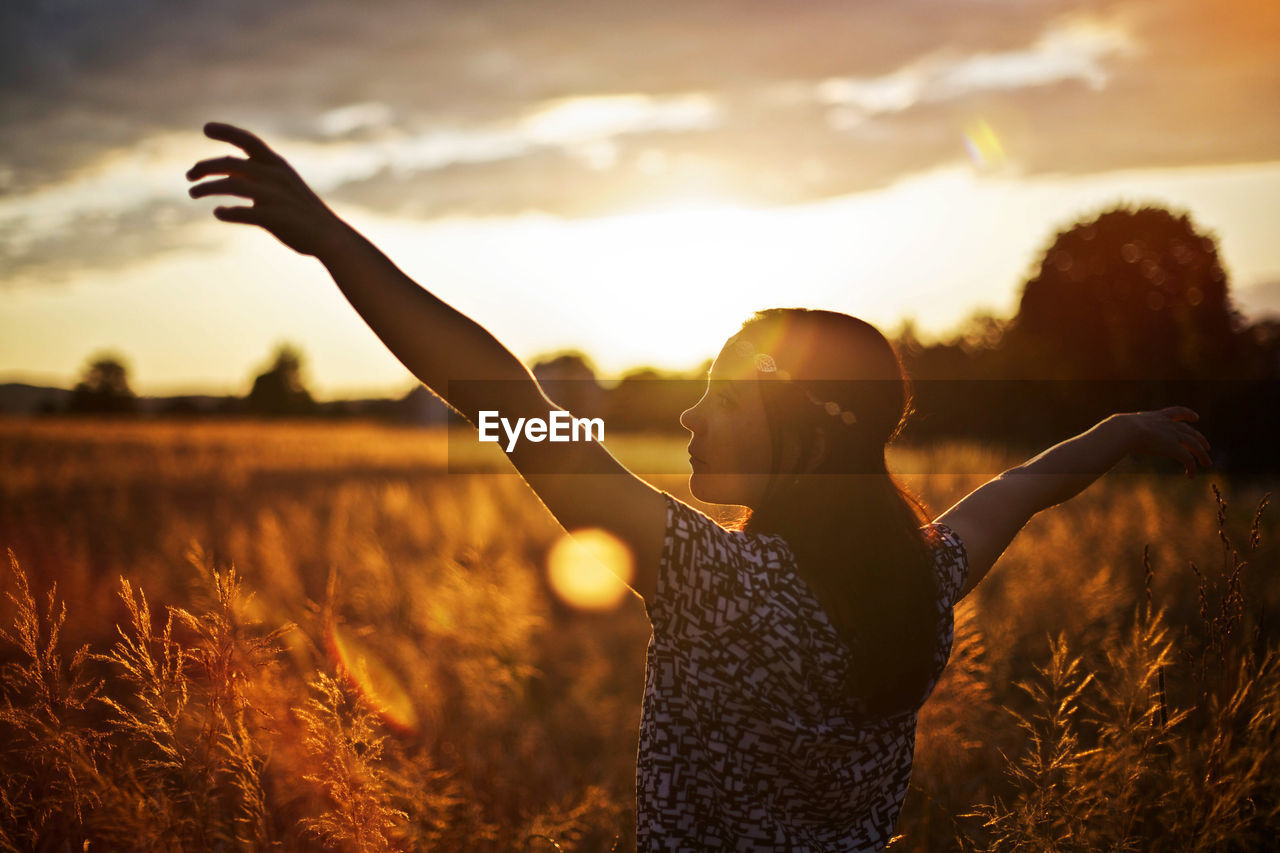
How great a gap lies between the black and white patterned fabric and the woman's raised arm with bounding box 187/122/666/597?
176mm

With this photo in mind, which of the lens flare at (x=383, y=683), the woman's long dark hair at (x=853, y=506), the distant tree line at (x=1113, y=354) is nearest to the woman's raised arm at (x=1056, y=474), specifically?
the woman's long dark hair at (x=853, y=506)

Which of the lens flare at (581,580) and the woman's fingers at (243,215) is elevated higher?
the woman's fingers at (243,215)

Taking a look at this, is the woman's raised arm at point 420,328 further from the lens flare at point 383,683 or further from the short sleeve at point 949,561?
the lens flare at point 383,683

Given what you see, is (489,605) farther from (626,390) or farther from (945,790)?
(626,390)

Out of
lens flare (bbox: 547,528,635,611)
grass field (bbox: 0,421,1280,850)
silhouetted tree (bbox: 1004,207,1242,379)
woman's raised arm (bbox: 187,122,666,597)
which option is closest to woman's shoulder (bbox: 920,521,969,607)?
grass field (bbox: 0,421,1280,850)

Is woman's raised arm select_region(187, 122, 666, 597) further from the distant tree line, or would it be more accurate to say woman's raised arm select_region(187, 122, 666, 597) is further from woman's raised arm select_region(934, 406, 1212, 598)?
the distant tree line

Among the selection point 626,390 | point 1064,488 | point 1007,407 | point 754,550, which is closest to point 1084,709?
point 1064,488

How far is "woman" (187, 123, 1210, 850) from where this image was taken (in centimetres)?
105

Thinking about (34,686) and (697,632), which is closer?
(697,632)

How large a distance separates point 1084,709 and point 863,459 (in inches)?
167

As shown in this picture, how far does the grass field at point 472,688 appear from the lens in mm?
1759

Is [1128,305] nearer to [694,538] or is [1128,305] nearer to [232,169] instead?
[694,538]

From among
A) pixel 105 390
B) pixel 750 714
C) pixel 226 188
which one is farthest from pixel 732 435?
pixel 105 390

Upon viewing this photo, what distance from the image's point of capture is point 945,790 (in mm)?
3303
